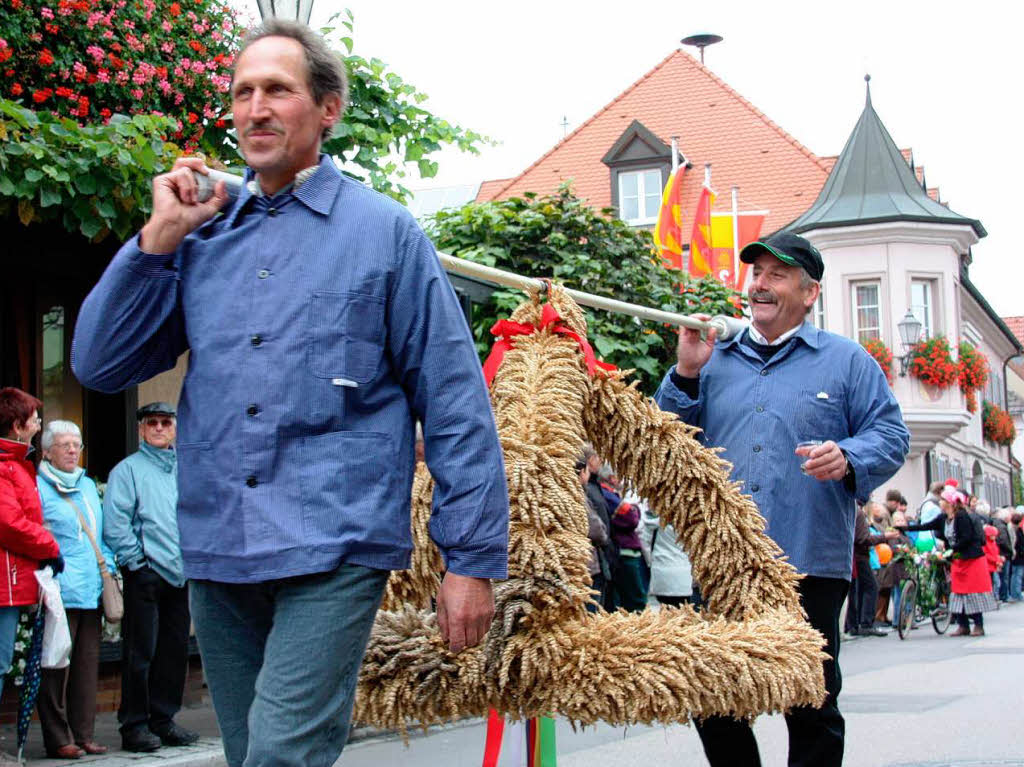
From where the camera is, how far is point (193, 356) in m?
2.77

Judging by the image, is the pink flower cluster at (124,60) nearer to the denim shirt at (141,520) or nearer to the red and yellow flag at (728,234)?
the denim shirt at (141,520)

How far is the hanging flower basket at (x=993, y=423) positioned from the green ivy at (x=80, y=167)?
1578 inches

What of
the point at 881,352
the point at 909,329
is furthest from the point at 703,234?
the point at 881,352

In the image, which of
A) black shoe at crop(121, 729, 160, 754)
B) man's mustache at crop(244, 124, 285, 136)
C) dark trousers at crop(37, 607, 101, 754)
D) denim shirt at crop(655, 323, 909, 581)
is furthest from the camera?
black shoe at crop(121, 729, 160, 754)

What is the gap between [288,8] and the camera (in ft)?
21.2

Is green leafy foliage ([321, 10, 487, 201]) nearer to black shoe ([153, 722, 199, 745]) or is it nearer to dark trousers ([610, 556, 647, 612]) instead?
black shoe ([153, 722, 199, 745])

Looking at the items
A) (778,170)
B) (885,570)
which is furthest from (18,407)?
(778,170)

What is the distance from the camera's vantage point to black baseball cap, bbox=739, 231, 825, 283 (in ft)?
15.4

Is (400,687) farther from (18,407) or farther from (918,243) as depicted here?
(918,243)

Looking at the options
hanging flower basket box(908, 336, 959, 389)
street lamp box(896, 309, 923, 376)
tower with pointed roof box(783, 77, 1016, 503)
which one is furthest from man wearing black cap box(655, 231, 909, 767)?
hanging flower basket box(908, 336, 959, 389)

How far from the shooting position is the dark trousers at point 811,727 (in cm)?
432

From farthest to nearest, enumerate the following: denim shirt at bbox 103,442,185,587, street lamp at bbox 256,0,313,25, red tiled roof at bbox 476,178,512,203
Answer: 1. red tiled roof at bbox 476,178,512,203
2. denim shirt at bbox 103,442,185,587
3. street lamp at bbox 256,0,313,25

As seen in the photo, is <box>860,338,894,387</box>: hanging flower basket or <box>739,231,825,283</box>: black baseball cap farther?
<box>860,338,894,387</box>: hanging flower basket

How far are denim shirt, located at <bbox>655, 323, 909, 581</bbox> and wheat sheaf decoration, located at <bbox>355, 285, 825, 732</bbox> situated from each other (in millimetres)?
693
